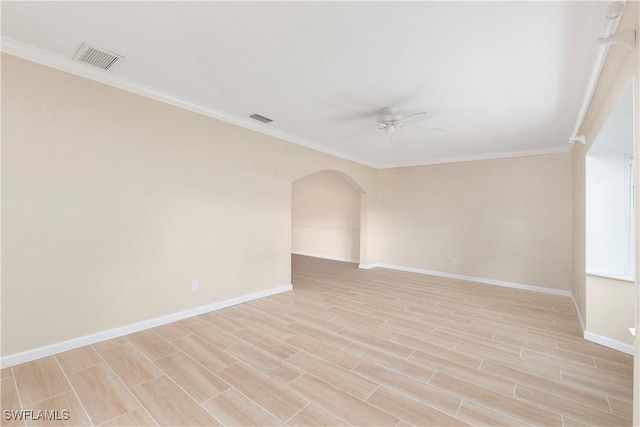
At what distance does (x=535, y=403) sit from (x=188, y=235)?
3.57 m

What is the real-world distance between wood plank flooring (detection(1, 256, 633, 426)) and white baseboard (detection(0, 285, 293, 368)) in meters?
0.07

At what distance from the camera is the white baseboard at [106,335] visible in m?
2.20

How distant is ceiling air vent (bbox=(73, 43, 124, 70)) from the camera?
220cm

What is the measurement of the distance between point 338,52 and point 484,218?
15.5 ft

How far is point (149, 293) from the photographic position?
2951 millimetres

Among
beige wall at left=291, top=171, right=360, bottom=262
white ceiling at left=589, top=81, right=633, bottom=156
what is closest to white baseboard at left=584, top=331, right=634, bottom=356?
white ceiling at left=589, top=81, right=633, bottom=156

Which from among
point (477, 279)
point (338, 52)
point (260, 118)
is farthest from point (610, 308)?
point (260, 118)

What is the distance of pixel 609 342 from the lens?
269cm

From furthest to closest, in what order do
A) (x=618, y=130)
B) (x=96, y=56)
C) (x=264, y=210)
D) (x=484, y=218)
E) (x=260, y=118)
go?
(x=484, y=218) < (x=264, y=210) < (x=260, y=118) < (x=618, y=130) < (x=96, y=56)

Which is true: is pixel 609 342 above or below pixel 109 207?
below

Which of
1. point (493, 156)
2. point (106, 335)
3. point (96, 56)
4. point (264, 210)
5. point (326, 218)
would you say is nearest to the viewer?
point (96, 56)

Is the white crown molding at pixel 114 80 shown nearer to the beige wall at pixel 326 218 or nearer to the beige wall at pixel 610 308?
the beige wall at pixel 326 218

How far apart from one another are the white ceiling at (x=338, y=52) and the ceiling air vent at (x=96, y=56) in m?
0.07

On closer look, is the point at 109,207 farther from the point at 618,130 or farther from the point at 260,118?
the point at 618,130
